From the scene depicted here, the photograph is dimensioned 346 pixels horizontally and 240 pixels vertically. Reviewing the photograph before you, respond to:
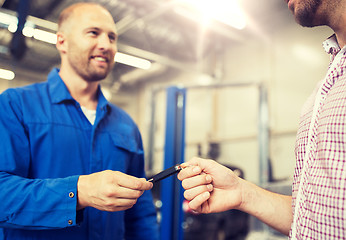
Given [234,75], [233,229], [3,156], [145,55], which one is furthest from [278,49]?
[3,156]

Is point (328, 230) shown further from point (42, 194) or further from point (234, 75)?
point (234, 75)

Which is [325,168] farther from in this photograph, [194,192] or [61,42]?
[61,42]

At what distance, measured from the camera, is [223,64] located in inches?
272

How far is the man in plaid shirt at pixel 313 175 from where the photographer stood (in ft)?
2.65

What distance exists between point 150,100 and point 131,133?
2.09 m

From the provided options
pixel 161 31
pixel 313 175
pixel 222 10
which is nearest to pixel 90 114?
pixel 313 175

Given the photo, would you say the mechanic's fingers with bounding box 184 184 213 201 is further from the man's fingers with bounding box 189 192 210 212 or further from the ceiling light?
the ceiling light

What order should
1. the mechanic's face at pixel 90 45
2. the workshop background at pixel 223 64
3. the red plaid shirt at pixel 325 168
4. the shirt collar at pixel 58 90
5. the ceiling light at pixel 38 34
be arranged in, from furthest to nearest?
the workshop background at pixel 223 64 < the ceiling light at pixel 38 34 < the mechanic's face at pixel 90 45 < the shirt collar at pixel 58 90 < the red plaid shirt at pixel 325 168

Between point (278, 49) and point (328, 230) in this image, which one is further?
point (278, 49)

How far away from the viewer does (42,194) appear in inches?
41.5

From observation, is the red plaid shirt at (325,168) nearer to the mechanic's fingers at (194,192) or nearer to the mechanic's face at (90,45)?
the mechanic's fingers at (194,192)

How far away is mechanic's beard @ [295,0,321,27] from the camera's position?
1.01 metres

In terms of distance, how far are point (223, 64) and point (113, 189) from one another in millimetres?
6322

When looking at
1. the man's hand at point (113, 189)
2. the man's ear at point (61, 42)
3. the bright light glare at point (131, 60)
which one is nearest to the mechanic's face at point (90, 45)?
the man's ear at point (61, 42)
